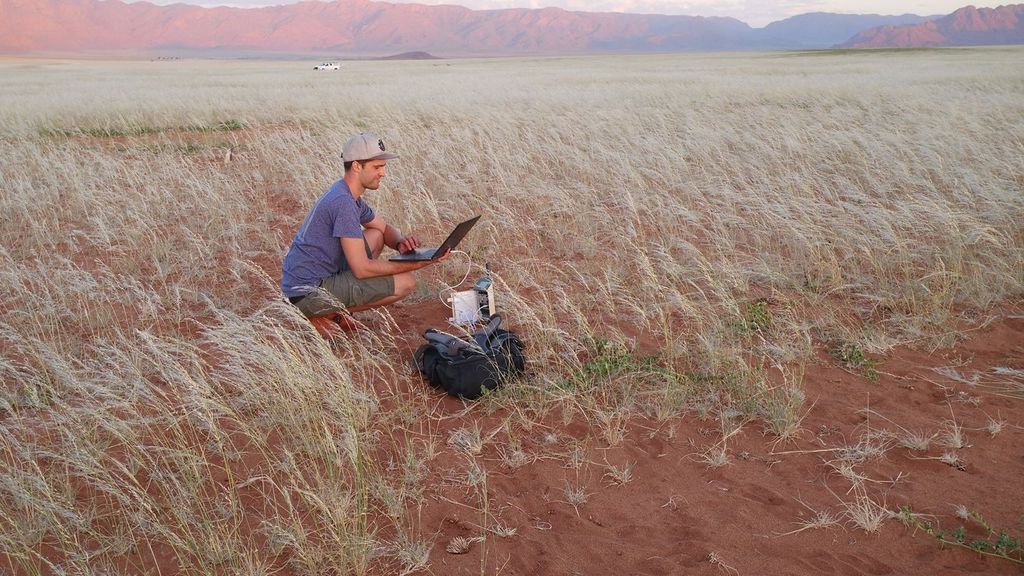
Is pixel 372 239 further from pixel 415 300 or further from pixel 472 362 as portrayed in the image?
pixel 472 362

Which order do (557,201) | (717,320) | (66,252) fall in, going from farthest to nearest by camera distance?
(557,201) < (66,252) < (717,320)

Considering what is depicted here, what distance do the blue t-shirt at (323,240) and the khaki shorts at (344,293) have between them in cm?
6

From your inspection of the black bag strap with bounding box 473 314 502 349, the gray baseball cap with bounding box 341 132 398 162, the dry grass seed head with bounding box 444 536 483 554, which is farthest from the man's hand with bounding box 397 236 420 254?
the dry grass seed head with bounding box 444 536 483 554

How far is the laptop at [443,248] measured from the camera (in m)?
4.32

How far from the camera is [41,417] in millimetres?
3615

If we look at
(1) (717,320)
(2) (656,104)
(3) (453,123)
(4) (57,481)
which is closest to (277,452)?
(4) (57,481)

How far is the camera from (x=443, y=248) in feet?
14.4

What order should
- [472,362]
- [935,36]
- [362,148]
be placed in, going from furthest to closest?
[935,36]
[362,148]
[472,362]

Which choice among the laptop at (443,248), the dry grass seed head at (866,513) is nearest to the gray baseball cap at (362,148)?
the laptop at (443,248)

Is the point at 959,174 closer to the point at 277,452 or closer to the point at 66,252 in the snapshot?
the point at 277,452

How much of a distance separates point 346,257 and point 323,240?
23 cm

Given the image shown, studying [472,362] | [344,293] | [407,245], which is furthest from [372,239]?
[472,362]

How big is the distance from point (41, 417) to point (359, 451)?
178 centimetres

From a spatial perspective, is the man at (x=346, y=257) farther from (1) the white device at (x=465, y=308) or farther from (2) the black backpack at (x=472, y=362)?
(2) the black backpack at (x=472, y=362)
